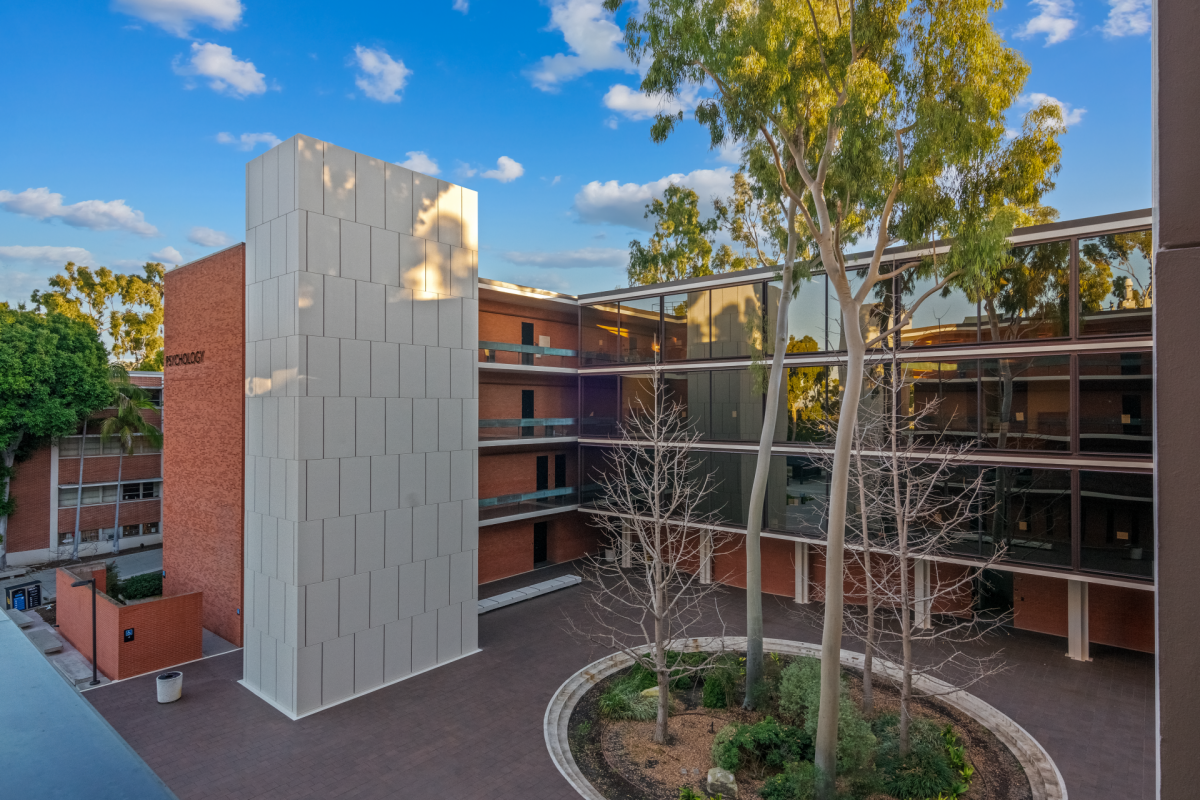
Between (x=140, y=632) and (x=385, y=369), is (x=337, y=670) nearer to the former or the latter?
(x=140, y=632)

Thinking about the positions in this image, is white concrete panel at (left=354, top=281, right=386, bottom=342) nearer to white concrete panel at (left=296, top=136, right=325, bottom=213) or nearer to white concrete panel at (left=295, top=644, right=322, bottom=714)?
white concrete panel at (left=296, top=136, right=325, bottom=213)

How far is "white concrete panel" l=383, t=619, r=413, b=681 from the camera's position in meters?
15.1

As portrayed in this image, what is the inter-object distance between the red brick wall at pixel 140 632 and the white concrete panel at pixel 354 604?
197 inches

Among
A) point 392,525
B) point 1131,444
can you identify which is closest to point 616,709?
point 392,525

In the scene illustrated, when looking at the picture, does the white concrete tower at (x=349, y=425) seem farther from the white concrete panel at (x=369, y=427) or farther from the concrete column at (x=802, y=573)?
the concrete column at (x=802, y=573)

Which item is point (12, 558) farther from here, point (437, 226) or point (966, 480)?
point (966, 480)

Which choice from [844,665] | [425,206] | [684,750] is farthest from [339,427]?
[844,665]

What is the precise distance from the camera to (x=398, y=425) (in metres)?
15.3

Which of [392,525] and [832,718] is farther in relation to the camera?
[392,525]

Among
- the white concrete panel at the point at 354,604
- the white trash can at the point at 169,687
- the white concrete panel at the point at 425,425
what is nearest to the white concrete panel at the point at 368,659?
the white concrete panel at the point at 354,604

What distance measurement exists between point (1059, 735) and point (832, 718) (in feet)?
19.0

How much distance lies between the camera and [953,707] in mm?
14070

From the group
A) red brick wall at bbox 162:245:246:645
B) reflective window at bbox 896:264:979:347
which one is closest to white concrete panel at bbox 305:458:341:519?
red brick wall at bbox 162:245:246:645

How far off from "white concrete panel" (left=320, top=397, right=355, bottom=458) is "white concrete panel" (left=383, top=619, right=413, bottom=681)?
433cm
